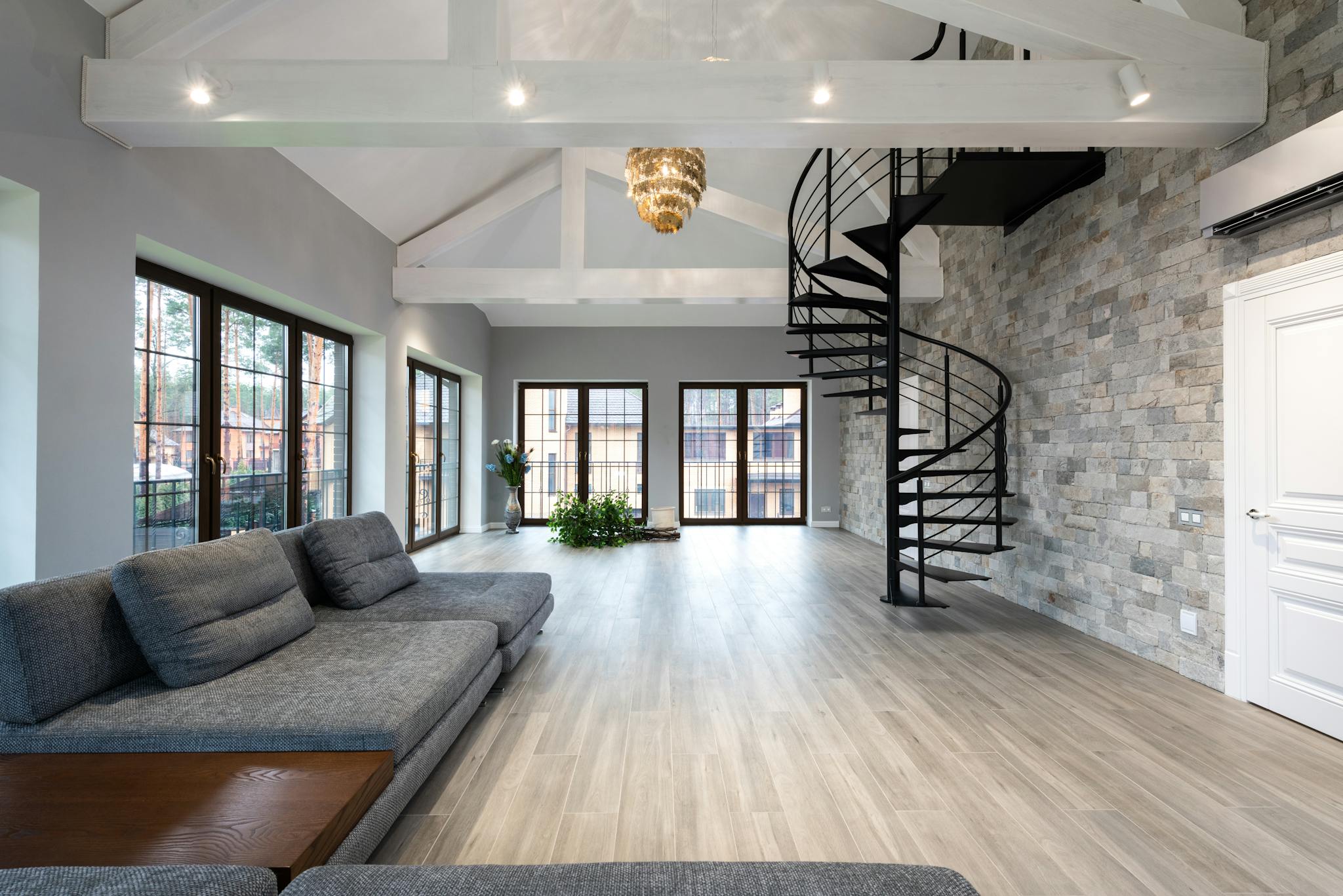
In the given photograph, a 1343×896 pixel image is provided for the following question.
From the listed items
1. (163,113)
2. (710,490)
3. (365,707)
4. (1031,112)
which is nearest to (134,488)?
(163,113)

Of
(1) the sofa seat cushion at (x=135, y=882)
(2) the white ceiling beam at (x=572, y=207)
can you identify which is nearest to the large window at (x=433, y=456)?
(2) the white ceiling beam at (x=572, y=207)

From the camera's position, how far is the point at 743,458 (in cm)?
1020

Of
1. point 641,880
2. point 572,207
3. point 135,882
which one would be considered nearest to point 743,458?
point 572,207

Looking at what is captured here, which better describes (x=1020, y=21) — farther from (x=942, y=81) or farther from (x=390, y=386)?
(x=390, y=386)

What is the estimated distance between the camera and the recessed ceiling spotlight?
3043 millimetres

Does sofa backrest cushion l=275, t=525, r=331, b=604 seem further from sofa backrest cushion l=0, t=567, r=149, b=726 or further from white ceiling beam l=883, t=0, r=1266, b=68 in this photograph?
white ceiling beam l=883, t=0, r=1266, b=68

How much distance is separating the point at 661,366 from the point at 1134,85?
7338 millimetres

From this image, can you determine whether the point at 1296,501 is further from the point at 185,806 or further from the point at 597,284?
the point at 597,284

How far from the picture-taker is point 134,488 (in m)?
3.67

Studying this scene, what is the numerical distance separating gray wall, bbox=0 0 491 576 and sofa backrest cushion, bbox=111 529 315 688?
108cm

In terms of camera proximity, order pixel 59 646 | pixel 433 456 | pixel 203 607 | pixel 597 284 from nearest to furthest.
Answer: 1. pixel 59 646
2. pixel 203 607
3. pixel 597 284
4. pixel 433 456

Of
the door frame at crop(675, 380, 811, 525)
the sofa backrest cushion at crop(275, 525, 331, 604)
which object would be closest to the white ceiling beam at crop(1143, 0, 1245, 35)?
the sofa backrest cushion at crop(275, 525, 331, 604)

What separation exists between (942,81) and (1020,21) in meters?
0.39

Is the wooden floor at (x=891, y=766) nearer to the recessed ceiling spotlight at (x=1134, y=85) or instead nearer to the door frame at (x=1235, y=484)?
the door frame at (x=1235, y=484)
